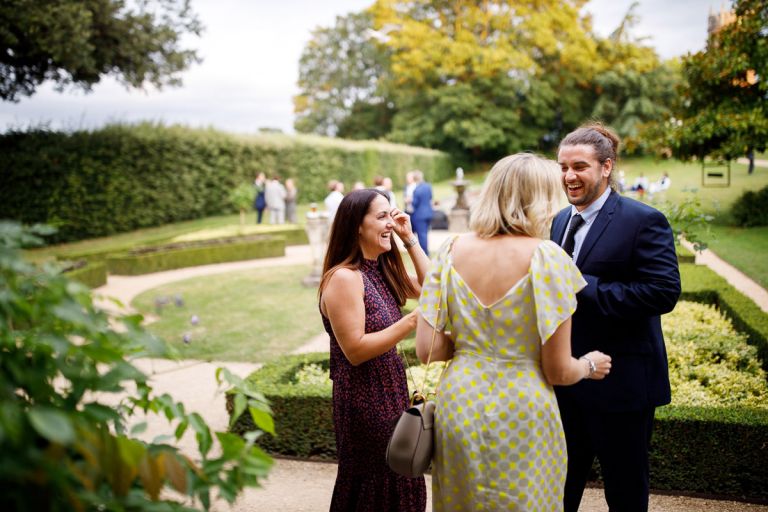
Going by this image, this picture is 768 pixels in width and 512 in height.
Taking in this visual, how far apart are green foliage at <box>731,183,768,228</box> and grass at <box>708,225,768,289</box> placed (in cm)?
38

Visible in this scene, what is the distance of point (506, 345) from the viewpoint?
203cm

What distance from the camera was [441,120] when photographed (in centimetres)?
4066

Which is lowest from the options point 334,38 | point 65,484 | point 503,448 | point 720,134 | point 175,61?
point 503,448

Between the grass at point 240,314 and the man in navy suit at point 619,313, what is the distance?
15.2ft

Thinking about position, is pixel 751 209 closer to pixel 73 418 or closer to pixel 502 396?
pixel 502 396

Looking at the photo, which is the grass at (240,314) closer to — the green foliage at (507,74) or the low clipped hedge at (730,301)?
the low clipped hedge at (730,301)

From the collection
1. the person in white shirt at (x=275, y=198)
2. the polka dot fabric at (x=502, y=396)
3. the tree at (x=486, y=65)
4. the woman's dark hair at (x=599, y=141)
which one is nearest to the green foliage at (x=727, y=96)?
the person in white shirt at (x=275, y=198)

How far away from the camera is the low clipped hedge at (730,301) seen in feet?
18.5

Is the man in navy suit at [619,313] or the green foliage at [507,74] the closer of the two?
the man in navy suit at [619,313]

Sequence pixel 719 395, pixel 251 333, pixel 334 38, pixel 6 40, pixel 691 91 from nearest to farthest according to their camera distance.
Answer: pixel 719 395
pixel 251 333
pixel 6 40
pixel 691 91
pixel 334 38

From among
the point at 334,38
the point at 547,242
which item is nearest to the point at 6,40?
the point at 547,242

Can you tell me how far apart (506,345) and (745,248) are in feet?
42.6

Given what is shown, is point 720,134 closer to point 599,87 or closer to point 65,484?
point 65,484

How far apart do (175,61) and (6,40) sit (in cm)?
478
